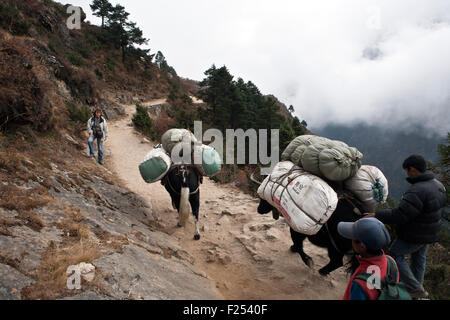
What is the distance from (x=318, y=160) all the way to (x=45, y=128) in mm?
5757

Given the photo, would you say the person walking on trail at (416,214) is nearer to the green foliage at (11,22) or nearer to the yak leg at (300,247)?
the yak leg at (300,247)

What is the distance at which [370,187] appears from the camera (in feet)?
9.86

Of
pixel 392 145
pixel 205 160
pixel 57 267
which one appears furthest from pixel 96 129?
pixel 392 145

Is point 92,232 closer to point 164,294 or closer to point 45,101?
point 164,294

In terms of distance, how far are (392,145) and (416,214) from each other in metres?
120

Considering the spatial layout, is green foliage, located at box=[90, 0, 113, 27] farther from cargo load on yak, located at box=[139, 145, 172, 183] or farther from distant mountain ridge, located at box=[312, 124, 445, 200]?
distant mountain ridge, located at box=[312, 124, 445, 200]

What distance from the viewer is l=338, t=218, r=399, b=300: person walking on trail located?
5.27 feet

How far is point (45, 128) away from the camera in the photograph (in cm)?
515

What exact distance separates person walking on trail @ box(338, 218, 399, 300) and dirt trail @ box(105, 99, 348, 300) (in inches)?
66.9

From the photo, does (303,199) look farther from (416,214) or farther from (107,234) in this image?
(107,234)

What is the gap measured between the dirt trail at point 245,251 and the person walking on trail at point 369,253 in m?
1.70

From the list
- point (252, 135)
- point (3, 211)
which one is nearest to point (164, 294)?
point (3, 211)

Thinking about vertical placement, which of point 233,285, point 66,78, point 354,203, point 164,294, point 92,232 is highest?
point 66,78

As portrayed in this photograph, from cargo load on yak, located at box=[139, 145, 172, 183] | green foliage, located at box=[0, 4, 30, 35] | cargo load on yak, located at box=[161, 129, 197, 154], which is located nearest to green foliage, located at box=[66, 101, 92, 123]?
green foliage, located at box=[0, 4, 30, 35]
